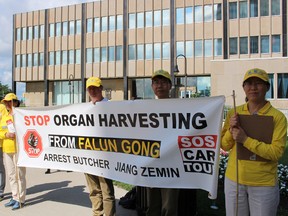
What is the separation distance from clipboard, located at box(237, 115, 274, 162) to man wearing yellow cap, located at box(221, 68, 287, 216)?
27mm

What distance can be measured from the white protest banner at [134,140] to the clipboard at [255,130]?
0.48 meters

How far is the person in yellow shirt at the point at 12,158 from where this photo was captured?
5.66 metres

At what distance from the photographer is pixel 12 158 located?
5801 mm

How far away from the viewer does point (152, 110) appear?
4.09 meters

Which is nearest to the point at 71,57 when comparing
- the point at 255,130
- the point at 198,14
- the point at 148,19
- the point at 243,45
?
the point at 148,19

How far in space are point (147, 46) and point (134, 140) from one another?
40.3m

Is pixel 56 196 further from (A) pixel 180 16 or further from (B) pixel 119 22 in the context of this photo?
(B) pixel 119 22

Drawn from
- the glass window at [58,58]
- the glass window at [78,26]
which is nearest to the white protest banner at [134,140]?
the glass window at [78,26]

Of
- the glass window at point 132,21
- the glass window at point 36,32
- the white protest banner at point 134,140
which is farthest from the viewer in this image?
the glass window at point 36,32

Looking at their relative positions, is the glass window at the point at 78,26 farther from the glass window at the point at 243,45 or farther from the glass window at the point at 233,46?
the glass window at the point at 243,45

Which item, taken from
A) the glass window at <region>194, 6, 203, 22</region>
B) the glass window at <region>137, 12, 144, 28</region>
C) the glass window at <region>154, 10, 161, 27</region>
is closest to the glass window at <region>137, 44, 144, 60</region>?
the glass window at <region>137, 12, 144, 28</region>

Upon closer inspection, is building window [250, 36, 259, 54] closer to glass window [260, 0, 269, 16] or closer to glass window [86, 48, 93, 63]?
glass window [260, 0, 269, 16]

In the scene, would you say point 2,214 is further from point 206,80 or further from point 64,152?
point 206,80

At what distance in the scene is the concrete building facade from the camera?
121 feet
